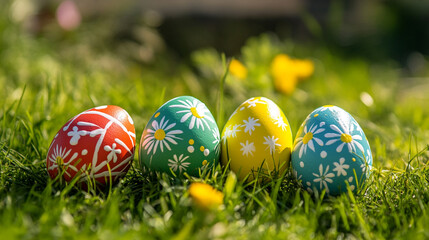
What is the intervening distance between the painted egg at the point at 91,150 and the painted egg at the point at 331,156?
74 cm

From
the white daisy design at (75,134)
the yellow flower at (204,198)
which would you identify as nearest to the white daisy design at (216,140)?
the yellow flower at (204,198)

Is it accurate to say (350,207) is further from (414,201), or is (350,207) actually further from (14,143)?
(14,143)

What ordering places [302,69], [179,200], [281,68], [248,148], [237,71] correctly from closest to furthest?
[179,200]
[248,148]
[237,71]
[281,68]
[302,69]

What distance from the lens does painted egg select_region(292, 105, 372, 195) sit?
1677mm

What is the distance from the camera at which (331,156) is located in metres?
1.67

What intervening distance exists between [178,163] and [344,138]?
0.69m

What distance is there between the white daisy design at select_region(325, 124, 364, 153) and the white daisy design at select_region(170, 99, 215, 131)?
0.51 m

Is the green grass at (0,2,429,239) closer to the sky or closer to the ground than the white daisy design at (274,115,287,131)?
closer to the ground

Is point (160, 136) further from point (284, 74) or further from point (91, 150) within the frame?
point (284, 74)

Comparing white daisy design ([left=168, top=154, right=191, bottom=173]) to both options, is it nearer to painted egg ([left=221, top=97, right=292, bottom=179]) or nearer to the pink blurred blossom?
painted egg ([left=221, top=97, right=292, bottom=179])

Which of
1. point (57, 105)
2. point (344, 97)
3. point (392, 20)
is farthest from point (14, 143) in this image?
point (392, 20)

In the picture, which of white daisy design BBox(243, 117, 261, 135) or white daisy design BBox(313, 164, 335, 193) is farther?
white daisy design BBox(243, 117, 261, 135)

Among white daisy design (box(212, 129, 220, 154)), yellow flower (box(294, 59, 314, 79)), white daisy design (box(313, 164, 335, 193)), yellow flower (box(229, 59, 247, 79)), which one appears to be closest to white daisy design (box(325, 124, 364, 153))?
white daisy design (box(313, 164, 335, 193))

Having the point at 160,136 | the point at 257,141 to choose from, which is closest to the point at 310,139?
the point at 257,141
